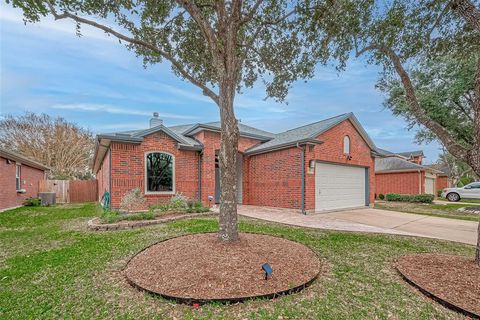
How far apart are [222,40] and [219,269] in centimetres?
428

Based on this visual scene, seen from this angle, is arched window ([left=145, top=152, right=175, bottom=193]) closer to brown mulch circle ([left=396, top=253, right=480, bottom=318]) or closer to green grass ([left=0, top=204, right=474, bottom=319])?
green grass ([left=0, top=204, right=474, bottom=319])

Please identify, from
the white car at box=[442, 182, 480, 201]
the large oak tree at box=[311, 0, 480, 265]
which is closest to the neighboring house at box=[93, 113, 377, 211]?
the large oak tree at box=[311, 0, 480, 265]

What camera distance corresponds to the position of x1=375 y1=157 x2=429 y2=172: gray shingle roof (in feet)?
67.8

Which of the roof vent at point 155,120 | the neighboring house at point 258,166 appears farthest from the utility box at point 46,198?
the roof vent at point 155,120

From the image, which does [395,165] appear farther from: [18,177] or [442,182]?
[18,177]

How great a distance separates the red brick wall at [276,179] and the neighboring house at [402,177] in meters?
12.3

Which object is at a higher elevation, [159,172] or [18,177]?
[159,172]

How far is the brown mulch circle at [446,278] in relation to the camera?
122 inches

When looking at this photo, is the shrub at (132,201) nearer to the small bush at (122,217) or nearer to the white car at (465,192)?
the small bush at (122,217)

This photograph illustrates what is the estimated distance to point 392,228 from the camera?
25.2 ft

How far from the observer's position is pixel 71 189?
18.1m

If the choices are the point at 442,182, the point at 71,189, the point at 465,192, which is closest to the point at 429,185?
the point at 465,192

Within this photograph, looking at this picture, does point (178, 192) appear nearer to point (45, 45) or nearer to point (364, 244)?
point (45, 45)

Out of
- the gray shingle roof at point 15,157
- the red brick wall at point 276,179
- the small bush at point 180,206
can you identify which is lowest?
the small bush at point 180,206
